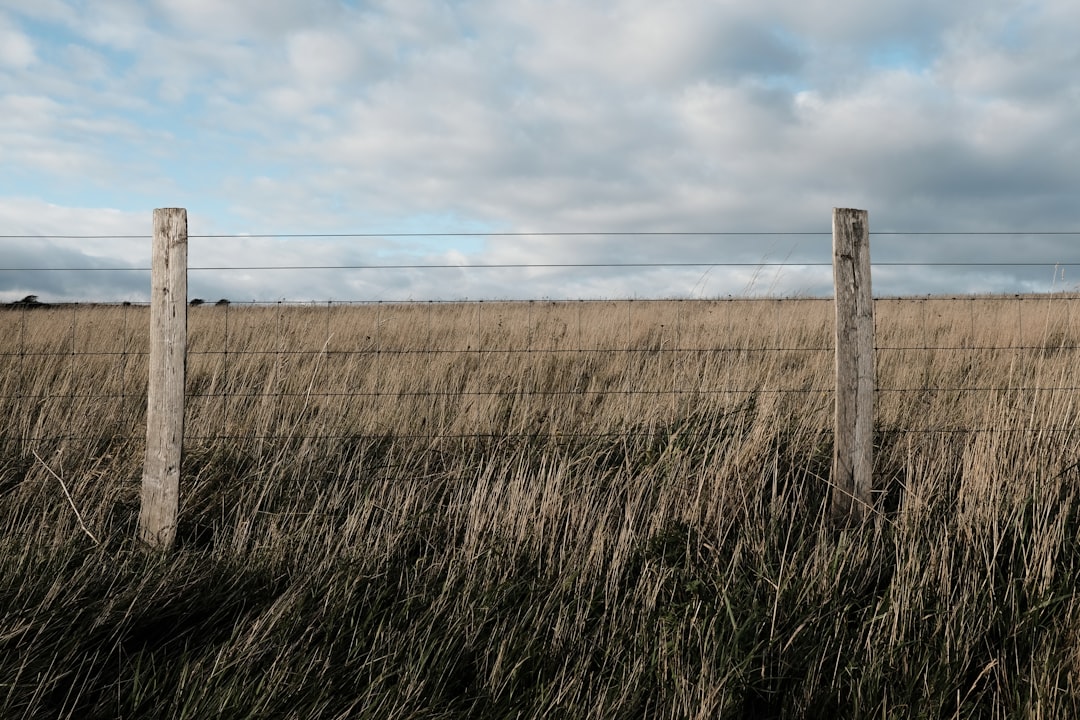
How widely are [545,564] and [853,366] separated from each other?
1.98m

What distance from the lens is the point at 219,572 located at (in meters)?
3.45

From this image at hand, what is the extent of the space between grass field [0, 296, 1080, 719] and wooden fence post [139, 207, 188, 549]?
16 cm

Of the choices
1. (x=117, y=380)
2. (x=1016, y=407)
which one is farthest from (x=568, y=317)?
(x=1016, y=407)

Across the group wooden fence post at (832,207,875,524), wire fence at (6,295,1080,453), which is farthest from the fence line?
wooden fence post at (832,207,875,524)

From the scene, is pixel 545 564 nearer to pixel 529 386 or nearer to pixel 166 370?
pixel 166 370

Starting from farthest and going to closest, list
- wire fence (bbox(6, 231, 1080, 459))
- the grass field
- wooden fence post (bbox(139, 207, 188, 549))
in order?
wire fence (bbox(6, 231, 1080, 459)) → wooden fence post (bbox(139, 207, 188, 549)) → the grass field

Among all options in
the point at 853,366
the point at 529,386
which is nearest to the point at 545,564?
the point at 853,366

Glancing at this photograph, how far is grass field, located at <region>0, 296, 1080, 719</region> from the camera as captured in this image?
276cm

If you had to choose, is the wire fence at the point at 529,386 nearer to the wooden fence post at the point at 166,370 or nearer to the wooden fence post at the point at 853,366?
the wooden fence post at the point at 853,366

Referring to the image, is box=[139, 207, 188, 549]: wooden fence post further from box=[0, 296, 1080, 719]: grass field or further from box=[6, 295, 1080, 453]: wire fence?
box=[6, 295, 1080, 453]: wire fence

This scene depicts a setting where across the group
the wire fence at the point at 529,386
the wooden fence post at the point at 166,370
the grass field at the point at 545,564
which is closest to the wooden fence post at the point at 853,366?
the grass field at the point at 545,564

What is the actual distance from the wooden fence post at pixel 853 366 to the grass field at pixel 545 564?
164 millimetres

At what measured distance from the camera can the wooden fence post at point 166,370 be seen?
13.5ft

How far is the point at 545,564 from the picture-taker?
3604mm
